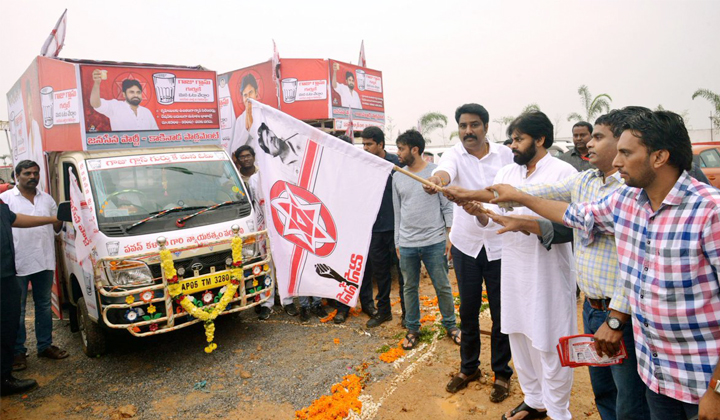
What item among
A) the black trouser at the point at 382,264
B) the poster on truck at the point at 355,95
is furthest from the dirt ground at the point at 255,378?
the poster on truck at the point at 355,95

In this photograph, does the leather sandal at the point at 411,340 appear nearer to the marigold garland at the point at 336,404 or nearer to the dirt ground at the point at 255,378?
the dirt ground at the point at 255,378

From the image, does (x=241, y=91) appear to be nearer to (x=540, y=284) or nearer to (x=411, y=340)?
(x=411, y=340)

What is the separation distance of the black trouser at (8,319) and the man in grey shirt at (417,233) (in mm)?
3669

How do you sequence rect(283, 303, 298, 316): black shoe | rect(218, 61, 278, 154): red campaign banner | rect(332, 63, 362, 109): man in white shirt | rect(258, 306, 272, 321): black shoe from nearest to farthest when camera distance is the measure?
rect(258, 306, 272, 321): black shoe, rect(283, 303, 298, 316): black shoe, rect(218, 61, 278, 154): red campaign banner, rect(332, 63, 362, 109): man in white shirt

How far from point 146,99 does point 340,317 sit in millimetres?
3458

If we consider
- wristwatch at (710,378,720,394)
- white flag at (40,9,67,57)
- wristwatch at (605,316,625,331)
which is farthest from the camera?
white flag at (40,9,67,57)

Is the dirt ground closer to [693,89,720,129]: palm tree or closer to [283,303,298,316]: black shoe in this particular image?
[283,303,298,316]: black shoe

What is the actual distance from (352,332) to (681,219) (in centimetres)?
405

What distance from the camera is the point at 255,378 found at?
4281 mm

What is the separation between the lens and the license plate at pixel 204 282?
4441 mm

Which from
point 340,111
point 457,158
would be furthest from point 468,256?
point 340,111

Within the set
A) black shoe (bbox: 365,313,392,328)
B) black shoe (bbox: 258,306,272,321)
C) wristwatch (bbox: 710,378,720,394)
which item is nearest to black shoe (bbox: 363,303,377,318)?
black shoe (bbox: 365,313,392,328)

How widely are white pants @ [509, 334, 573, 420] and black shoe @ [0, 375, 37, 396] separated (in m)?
4.44

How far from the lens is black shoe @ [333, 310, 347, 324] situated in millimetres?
5543
